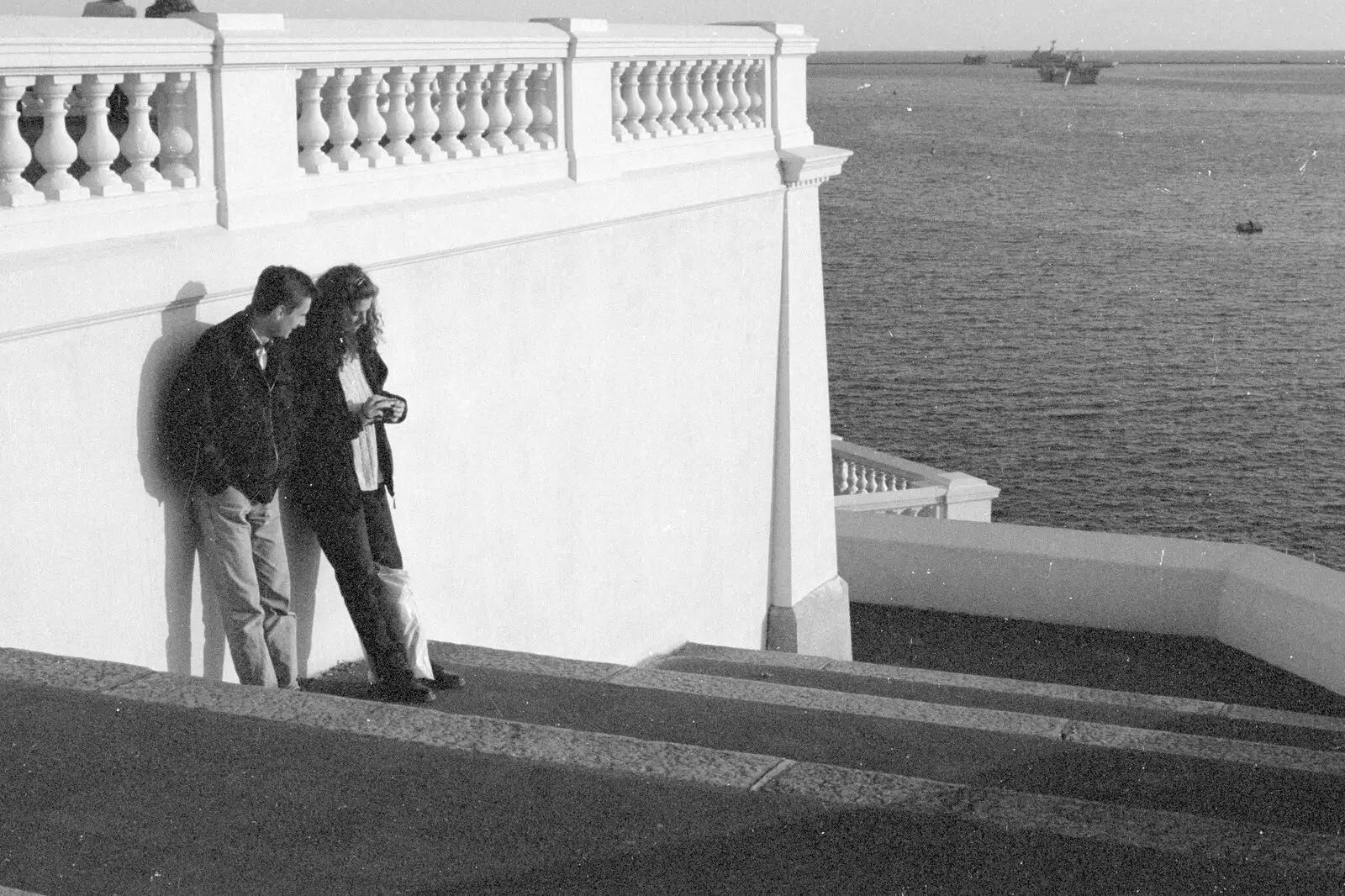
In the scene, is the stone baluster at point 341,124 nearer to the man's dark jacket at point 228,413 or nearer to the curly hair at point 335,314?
the curly hair at point 335,314

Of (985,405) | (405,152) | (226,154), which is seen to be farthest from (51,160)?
(985,405)

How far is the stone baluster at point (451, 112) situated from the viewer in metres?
7.65

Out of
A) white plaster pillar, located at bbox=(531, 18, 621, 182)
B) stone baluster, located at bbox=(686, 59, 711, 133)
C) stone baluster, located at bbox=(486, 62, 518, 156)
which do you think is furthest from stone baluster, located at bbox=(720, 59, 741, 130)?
stone baluster, located at bbox=(486, 62, 518, 156)

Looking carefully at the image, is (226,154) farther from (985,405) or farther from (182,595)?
(985,405)

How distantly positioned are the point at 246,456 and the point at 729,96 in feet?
17.9

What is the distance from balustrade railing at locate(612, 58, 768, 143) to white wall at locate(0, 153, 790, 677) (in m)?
0.30

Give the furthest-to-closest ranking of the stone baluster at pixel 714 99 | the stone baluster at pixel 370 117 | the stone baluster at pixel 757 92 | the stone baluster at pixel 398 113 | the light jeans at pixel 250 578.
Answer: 1. the stone baluster at pixel 757 92
2. the stone baluster at pixel 714 99
3. the stone baluster at pixel 398 113
4. the stone baluster at pixel 370 117
5. the light jeans at pixel 250 578

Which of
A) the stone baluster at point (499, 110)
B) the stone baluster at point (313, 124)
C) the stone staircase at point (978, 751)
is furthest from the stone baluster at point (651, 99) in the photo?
the stone staircase at point (978, 751)

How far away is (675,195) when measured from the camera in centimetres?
947

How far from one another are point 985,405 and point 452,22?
46.3 metres

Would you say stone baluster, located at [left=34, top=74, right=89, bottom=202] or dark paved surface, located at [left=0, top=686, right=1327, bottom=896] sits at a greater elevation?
stone baluster, located at [left=34, top=74, right=89, bottom=202]

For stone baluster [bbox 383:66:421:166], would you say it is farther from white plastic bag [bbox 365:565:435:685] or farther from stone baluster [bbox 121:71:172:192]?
white plastic bag [bbox 365:565:435:685]

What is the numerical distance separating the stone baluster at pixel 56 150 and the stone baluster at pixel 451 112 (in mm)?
2271

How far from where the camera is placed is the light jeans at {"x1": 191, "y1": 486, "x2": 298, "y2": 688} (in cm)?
609
